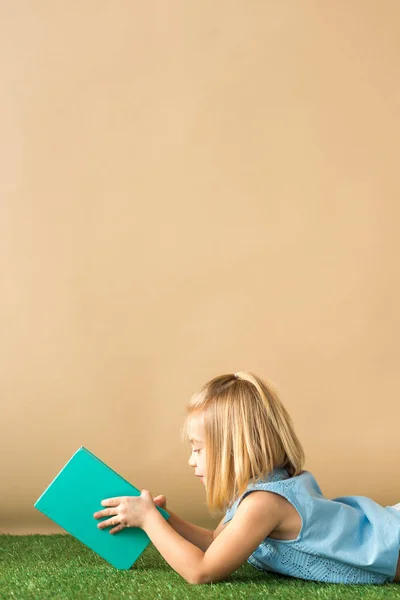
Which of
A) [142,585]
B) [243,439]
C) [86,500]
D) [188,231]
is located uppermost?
[188,231]

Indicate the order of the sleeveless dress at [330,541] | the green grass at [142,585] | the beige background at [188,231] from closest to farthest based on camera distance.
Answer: the green grass at [142,585] → the sleeveless dress at [330,541] → the beige background at [188,231]

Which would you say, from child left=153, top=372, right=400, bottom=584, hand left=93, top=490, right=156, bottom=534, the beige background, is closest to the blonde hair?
child left=153, top=372, right=400, bottom=584

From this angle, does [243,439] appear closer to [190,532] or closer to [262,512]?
[262,512]

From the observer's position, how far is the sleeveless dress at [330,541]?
119cm

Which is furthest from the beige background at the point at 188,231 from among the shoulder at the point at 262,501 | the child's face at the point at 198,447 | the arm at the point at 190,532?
the shoulder at the point at 262,501

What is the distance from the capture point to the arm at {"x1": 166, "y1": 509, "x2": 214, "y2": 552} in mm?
1368

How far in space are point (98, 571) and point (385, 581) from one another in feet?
1.54

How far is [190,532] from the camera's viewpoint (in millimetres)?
1379

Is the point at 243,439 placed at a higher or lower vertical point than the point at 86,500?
higher

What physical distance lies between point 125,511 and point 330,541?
327mm

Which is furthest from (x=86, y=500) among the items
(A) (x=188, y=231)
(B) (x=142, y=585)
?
(A) (x=188, y=231)

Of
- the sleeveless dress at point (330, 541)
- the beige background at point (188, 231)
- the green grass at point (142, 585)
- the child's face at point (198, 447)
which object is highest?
the beige background at point (188, 231)

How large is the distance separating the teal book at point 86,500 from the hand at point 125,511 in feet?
0.05

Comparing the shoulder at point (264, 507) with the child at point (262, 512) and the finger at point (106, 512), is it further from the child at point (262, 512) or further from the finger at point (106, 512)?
the finger at point (106, 512)
